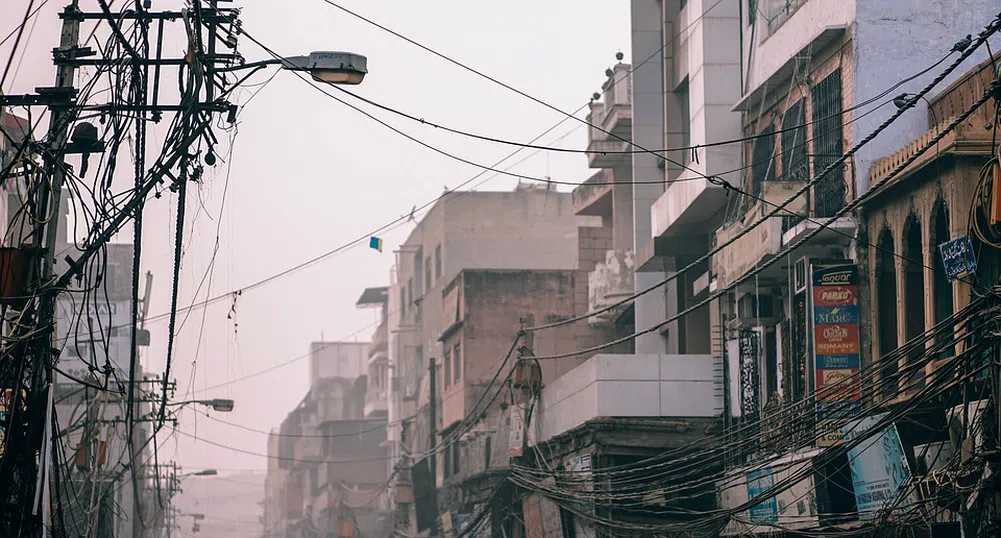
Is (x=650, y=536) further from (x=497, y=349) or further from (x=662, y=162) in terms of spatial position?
(x=497, y=349)

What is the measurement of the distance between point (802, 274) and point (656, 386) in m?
6.29

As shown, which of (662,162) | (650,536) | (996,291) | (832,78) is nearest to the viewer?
(996,291)

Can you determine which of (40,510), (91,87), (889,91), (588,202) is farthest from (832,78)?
(588,202)

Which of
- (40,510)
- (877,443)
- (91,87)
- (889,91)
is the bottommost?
(40,510)

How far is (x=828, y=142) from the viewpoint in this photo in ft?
75.4

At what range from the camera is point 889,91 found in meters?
21.4

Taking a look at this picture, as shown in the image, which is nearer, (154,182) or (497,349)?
(154,182)

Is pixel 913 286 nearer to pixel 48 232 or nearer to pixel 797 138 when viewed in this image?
pixel 797 138

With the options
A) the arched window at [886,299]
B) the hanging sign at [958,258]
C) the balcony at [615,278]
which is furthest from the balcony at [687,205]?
the hanging sign at [958,258]

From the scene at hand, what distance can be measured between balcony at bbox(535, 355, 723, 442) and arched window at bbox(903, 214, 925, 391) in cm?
828

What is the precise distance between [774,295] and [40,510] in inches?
606

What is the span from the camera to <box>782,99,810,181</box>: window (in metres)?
24.0

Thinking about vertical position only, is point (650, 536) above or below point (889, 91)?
below

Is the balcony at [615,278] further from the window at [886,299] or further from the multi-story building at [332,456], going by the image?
the multi-story building at [332,456]
